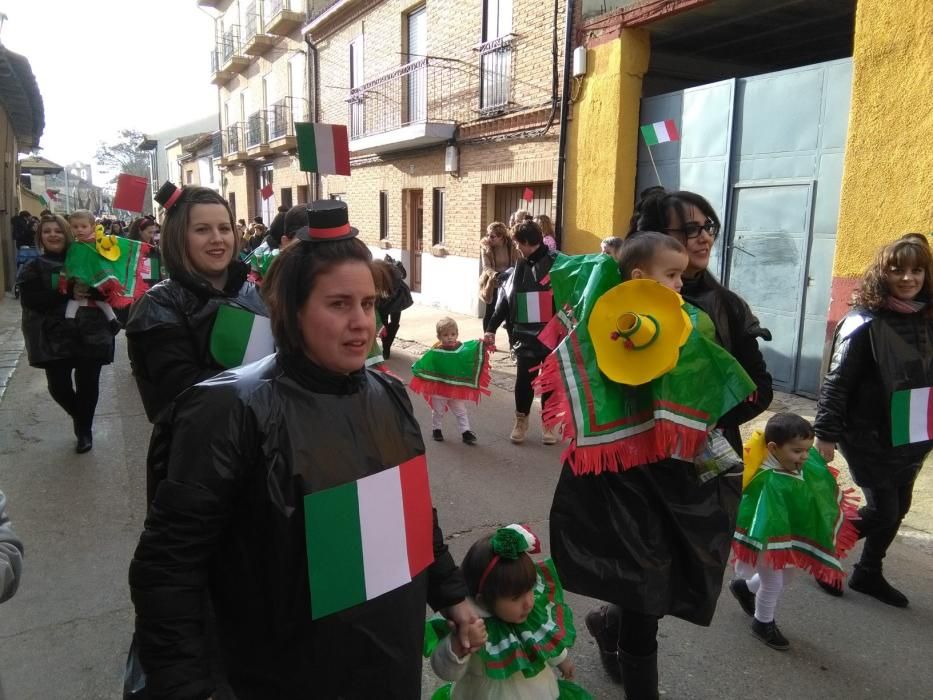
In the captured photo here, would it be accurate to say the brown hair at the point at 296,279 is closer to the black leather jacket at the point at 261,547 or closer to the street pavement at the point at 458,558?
the black leather jacket at the point at 261,547

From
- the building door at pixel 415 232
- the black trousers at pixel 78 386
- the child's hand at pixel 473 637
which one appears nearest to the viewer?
the child's hand at pixel 473 637

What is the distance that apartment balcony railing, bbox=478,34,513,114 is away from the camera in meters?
11.5

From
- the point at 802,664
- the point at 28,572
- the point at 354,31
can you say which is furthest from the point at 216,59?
the point at 802,664

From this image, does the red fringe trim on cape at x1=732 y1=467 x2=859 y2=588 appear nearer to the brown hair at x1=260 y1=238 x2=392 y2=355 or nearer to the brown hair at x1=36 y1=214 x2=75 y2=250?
the brown hair at x1=260 y1=238 x2=392 y2=355

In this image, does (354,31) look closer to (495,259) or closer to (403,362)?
(403,362)

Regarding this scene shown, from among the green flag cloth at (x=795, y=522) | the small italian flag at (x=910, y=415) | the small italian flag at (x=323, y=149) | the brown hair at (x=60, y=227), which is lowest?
the green flag cloth at (x=795, y=522)

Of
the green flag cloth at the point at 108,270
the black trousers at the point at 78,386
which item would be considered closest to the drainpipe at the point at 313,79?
the green flag cloth at the point at 108,270

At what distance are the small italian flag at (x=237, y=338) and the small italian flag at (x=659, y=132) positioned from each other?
5793mm

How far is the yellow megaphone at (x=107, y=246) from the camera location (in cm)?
521

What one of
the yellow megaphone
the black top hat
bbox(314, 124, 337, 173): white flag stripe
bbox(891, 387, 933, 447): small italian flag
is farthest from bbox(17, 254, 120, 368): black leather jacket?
bbox(891, 387, 933, 447): small italian flag

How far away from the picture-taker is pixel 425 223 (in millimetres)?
14742

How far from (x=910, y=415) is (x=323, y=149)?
317cm

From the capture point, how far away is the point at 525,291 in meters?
5.58

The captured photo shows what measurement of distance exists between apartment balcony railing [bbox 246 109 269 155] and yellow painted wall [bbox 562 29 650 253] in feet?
51.1
